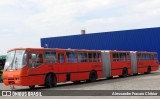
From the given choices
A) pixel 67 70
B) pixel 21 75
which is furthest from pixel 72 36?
pixel 21 75

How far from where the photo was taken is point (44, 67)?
2061 cm

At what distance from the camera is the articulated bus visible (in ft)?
63.9

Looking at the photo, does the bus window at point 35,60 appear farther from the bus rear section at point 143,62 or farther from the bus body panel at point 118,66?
the bus rear section at point 143,62

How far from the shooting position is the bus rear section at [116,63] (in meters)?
28.1

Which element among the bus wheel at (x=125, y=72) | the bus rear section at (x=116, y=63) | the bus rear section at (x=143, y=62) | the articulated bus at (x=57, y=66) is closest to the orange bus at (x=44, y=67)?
the articulated bus at (x=57, y=66)

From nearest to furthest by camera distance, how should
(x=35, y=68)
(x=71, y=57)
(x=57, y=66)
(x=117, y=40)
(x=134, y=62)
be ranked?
(x=35, y=68) → (x=57, y=66) → (x=71, y=57) → (x=134, y=62) → (x=117, y=40)

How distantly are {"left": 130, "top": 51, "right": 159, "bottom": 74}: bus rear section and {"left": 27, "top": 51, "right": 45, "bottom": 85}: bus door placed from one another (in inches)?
572

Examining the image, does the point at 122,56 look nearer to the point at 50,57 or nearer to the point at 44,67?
the point at 50,57

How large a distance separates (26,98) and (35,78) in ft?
14.9

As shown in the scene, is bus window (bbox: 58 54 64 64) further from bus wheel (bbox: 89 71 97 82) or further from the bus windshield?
bus wheel (bbox: 89 71 97 82)

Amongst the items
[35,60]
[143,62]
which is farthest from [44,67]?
[143,62]

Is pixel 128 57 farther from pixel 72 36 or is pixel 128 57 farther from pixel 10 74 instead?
pixel 72 36

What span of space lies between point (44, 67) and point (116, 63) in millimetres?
10371

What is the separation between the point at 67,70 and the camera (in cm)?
2266
